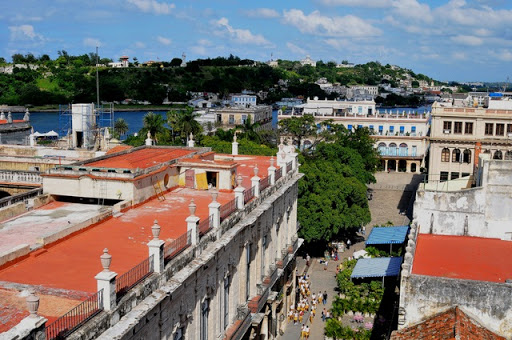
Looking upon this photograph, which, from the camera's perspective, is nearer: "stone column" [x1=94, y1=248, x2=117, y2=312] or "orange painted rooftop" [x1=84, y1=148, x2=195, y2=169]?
"stone column" [x1=94, y1=248, x2=117, y2=312]

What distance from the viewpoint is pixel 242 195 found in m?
23.1

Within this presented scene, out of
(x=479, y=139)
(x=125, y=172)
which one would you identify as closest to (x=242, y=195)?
(x=125, y=172)

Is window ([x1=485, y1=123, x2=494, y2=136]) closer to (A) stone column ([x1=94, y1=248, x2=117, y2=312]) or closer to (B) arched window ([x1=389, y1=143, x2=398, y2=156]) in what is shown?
(B) arched window ([x1=389, y1=143, x2=398, y2=156])

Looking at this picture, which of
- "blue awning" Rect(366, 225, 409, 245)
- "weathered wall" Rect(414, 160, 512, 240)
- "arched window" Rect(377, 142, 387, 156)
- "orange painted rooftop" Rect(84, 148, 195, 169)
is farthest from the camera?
"arched window" Rect(377, 142, 387, 156)

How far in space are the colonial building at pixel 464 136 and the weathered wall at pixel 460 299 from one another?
37.6m

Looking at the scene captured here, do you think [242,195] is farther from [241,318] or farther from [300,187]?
[300,187]

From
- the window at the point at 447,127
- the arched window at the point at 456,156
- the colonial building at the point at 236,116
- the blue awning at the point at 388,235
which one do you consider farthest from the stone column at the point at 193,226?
the colonial building at the point at 236,116

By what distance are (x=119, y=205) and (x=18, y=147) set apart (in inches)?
621

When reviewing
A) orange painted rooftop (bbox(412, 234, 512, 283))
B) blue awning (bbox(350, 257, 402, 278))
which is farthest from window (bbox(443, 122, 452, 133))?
orange painted rooftop (bbox(412, 234, 512, 283))

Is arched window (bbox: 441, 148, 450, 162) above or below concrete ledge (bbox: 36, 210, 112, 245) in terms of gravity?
below

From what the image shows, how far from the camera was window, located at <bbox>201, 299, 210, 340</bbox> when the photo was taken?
1878 centimetres

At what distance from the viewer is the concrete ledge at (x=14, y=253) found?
1567 cm

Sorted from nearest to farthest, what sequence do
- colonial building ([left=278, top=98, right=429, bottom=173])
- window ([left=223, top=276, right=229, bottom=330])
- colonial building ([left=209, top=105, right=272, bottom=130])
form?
window ([left=223, top=276, right=229, bottom=330])
colonial building ([left=278, top=98, right=429, bottom=173])
colonial building ([left=209, top=105, right=272, bottom=130])

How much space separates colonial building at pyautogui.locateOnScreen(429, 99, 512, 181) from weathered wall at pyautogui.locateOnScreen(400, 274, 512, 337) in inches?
1480
